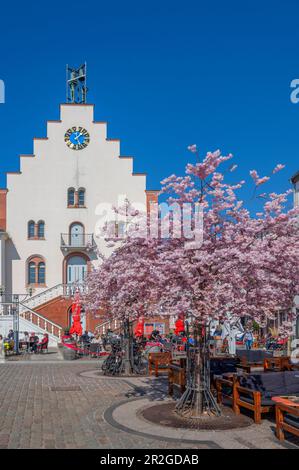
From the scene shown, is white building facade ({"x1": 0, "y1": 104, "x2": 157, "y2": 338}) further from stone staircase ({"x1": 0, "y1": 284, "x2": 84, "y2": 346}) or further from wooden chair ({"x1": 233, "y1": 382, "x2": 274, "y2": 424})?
wooden chair ({"x1": 233, "y1": 382, "x2": 274, "y2": 424})

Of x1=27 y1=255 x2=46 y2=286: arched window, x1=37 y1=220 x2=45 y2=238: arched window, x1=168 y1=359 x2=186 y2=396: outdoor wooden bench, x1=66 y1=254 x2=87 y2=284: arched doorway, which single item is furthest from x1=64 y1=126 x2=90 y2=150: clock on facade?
x1=168 y1=359 x2=186 y2=396: outdoor wooden bench

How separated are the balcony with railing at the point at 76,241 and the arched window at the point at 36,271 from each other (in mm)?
1991

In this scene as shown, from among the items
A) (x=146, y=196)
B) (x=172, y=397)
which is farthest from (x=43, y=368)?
(x=146, y=196)

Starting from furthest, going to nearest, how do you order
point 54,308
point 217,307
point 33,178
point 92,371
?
point 33,178
point 54,308
point 92,371
point 217,307

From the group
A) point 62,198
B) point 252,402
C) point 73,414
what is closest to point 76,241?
point 62,198

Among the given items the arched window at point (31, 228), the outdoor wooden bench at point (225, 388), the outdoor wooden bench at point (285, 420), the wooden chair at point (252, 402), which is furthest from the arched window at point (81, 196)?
the outdoor wooden bench at point (285, 420)

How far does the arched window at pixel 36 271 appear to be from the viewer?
129 ft

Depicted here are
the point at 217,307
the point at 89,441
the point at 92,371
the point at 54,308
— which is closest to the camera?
the point at 89,441

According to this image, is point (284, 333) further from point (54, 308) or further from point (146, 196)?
point (146, 196)

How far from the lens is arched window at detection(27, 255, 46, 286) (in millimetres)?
39312

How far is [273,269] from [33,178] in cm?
3254

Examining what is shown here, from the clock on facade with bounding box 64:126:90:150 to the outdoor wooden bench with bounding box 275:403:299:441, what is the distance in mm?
34283

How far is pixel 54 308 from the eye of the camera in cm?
3622

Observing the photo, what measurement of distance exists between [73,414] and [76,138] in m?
32.2
